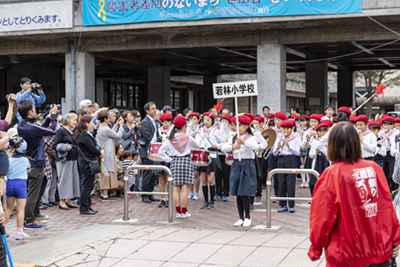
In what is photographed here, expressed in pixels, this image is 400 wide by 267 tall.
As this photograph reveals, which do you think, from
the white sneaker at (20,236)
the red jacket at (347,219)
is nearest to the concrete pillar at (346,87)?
the white sneaker at (20,236)

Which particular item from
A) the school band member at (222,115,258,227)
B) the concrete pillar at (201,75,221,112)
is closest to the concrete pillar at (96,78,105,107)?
the concrete pillar at (201,75,221,112)

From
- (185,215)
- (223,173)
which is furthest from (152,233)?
(223,173)

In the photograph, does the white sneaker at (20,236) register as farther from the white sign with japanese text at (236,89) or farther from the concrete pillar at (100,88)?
the concrete pillar at (100,88)

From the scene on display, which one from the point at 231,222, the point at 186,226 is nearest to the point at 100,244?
the point at 186,226

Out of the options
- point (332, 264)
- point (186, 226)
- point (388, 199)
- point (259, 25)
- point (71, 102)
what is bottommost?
point (186, 226)

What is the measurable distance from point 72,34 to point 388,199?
18.8 meters

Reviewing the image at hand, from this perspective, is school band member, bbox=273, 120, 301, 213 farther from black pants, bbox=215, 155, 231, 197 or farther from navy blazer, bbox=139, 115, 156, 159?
navy blazer, bbox=139, 115, 156, 159

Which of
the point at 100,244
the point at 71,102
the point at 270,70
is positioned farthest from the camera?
the point at 71,102

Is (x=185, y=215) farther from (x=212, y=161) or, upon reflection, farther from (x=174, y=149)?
(x=212, y=161)

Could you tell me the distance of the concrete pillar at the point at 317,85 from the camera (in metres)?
28.8

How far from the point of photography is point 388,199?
355 centimetres

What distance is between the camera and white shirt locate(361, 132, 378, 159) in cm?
909

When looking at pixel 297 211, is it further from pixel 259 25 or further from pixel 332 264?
pixel 259 25

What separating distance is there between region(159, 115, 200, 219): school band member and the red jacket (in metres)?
5.53
